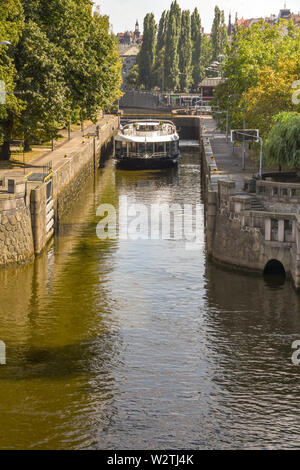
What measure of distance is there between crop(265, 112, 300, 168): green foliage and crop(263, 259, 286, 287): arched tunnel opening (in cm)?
770

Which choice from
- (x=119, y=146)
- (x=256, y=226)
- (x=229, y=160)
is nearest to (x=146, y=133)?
(x=119, y=146)

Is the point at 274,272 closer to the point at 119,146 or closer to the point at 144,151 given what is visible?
the point at 144,151

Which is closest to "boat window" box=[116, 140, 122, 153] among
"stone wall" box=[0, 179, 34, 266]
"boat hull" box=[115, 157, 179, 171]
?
"boat hull" box=[115, 157, 179, 171]

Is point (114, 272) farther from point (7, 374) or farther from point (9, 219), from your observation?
point (7, 374)

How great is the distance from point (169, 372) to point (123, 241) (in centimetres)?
2356

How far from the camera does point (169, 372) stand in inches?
1256

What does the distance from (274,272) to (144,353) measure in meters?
13.7

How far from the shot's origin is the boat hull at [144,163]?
3842 inches

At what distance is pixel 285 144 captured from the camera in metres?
49.7

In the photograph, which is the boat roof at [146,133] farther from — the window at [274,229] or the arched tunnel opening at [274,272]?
the window at [274,229]

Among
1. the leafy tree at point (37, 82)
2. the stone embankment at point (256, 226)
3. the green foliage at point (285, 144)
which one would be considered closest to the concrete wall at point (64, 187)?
the leafy tree at point (37, 82)

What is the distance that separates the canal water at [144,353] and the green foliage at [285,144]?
7.86 meters

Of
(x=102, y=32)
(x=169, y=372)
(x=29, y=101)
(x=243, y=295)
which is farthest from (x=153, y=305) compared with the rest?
(x=102, y=32)

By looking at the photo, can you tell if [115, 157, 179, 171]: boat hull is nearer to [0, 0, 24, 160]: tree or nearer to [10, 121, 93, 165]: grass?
[10, 121, 93, 165]: grass
